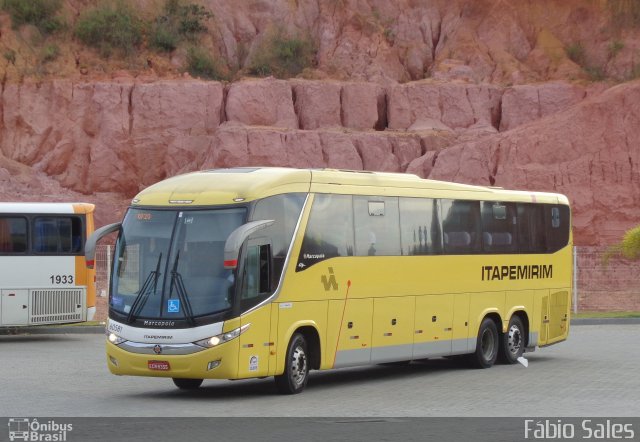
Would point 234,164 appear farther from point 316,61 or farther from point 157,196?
point 157,196

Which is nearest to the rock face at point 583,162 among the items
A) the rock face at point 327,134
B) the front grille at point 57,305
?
the rock face at point 327,134

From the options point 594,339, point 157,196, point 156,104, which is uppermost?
point 156,104

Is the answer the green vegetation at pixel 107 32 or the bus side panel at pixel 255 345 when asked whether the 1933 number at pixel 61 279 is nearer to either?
the bus side panel at pixel 255 345

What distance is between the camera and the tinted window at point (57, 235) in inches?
1099

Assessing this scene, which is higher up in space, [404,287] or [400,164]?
[400,164]

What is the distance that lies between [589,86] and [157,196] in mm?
39922

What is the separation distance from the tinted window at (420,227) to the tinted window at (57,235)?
10300 mm

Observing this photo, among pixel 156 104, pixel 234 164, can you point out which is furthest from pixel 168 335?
pixel 156 104

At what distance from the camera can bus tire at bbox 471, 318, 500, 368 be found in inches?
872

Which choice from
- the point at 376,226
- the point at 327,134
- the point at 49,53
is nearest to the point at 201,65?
the point at 49,53

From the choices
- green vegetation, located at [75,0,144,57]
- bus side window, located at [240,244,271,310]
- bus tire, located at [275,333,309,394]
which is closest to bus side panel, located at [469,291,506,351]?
bus tire, located at [275,333,309,394]

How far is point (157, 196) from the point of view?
17.7 meters

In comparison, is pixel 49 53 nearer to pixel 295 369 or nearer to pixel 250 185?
pixel 250 185
